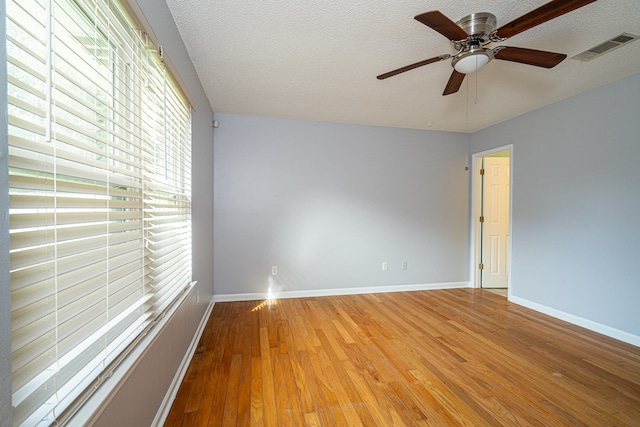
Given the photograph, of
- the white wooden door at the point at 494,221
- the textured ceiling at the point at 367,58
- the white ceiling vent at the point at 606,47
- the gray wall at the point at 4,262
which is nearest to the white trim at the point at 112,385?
the gray wall at the point at 4,262

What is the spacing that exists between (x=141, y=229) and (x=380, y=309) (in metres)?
2.78

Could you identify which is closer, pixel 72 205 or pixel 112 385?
pixel 72 205

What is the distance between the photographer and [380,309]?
3217 millimetres

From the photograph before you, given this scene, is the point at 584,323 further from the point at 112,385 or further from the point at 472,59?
the point at 112,385

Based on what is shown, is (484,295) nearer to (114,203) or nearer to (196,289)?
(196,289)

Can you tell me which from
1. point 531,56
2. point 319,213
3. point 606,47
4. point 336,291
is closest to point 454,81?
point 531,56

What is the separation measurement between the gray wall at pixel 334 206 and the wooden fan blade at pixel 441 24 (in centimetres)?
229

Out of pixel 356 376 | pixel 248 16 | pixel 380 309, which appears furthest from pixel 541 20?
pixel 380 309

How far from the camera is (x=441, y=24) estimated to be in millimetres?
1394

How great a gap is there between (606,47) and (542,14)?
1.29m

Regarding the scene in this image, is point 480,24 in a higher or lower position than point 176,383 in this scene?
higher

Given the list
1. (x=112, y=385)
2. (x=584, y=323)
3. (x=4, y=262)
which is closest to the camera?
(x=4, y=262)

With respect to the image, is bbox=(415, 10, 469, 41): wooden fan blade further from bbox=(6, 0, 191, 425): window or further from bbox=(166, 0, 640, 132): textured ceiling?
bbox=(6, 0, 191, 425): window

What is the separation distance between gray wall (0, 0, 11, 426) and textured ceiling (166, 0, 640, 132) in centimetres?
141
